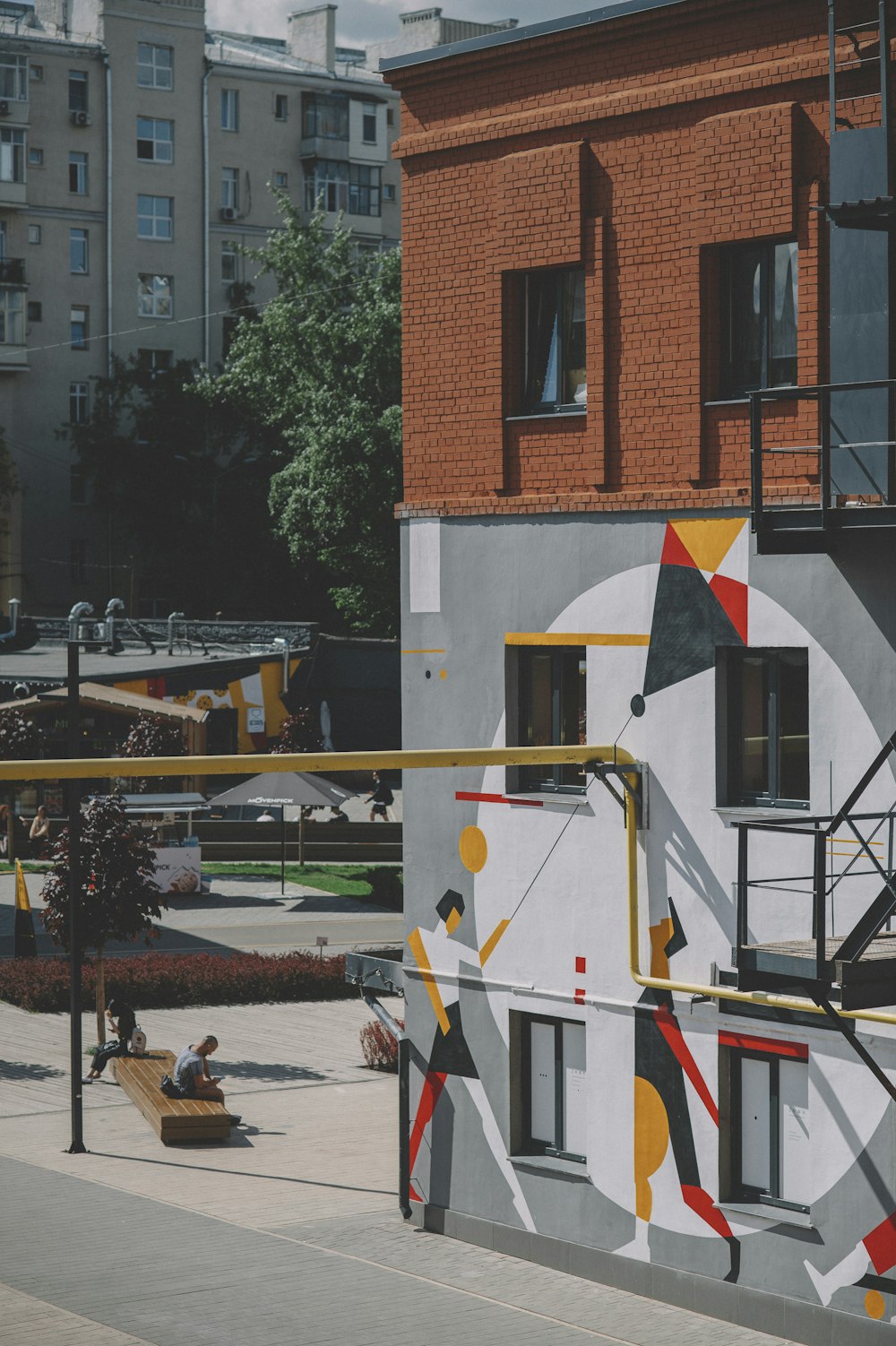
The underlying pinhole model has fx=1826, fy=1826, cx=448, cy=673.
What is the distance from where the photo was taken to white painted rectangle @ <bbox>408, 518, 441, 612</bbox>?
16.8m

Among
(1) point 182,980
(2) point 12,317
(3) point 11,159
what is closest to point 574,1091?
(1) point 182,980

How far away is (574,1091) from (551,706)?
337cm

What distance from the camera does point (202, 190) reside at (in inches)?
3071

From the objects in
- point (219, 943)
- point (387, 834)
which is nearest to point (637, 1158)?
point (219, 943)

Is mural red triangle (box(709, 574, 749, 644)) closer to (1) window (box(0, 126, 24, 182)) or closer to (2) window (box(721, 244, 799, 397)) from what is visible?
(2) window (box(721, 244, 799, 397))

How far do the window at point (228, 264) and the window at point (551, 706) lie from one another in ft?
216

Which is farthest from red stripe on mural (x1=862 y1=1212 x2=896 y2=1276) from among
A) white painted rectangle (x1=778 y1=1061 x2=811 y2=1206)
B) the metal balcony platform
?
the metal balcony platform

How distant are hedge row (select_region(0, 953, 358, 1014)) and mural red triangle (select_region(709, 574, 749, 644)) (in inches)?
623

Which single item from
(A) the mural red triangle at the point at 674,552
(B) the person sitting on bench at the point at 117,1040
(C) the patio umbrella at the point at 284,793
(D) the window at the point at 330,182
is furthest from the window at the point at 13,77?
(A) the mural red triangle at the point at 674,552

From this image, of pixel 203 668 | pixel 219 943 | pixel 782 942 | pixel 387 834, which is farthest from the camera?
pixel 203 668

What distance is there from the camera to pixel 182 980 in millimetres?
28516

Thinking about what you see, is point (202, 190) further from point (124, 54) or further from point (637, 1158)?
point (637, 1158)

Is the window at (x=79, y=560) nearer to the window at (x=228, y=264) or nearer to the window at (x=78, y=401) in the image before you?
the window at (x=78, y=401)

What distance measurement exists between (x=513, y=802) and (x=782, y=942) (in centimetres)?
360
